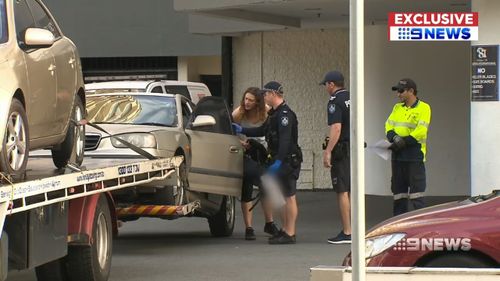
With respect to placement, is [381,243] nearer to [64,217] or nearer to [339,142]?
[64,217]

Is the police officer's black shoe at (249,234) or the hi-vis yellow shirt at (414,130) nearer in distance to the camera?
the hi-vis yellow shirt at (414,130)

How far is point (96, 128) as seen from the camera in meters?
11.1

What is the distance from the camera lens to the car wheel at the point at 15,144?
710cm

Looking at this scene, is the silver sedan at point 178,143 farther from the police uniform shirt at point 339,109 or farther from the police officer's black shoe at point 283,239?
the police uniform shirt at point 339,109

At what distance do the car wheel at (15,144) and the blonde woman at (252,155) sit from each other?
19.4ft

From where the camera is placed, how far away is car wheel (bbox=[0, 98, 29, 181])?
279 inches

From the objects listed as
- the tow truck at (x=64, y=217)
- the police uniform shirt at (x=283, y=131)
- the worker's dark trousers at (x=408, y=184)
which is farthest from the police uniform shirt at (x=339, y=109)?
the tow truck at (x=64, y=217)

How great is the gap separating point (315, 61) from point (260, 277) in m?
10.0

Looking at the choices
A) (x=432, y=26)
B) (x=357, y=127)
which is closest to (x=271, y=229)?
(x=432, y=26)

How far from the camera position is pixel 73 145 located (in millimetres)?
9312

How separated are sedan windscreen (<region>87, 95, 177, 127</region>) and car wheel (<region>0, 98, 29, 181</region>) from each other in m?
4.78

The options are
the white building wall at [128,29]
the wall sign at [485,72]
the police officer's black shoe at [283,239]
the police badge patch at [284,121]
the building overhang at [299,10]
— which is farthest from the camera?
the white building wall at [128,29]

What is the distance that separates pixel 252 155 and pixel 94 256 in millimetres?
4814

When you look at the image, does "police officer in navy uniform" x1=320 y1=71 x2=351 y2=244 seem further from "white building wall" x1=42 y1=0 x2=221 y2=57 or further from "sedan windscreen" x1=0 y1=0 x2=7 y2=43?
"white building wall" x1=42 y1=0 x2=221 y2=57
